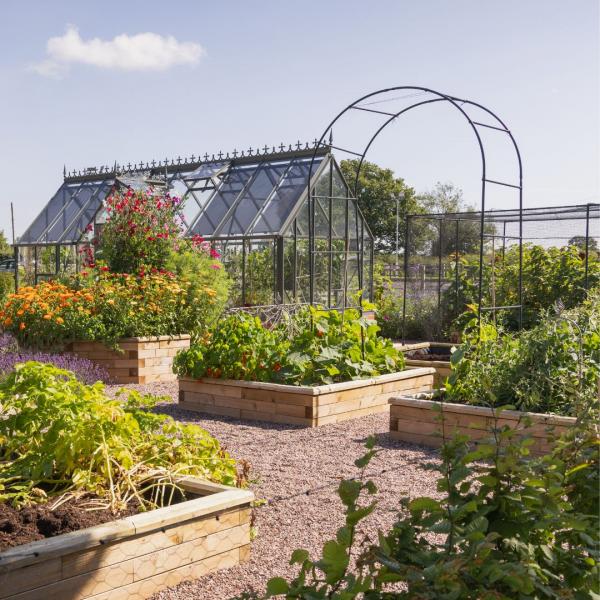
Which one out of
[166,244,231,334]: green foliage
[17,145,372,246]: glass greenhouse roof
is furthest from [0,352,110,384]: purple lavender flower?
[17,145,372,246]: glass greenhouse roof

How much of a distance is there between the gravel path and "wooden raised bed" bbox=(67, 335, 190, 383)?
5.27ft

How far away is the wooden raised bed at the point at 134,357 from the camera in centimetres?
881

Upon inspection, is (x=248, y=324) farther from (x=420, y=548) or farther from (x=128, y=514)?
(x=420, y=548)

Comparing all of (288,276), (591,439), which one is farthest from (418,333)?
(591,439)

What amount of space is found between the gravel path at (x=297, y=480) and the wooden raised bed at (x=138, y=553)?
88mm

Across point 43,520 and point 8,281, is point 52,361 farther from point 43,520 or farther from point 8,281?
point 8,281

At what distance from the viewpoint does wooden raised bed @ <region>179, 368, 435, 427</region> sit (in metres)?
6.52

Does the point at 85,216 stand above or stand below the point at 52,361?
above

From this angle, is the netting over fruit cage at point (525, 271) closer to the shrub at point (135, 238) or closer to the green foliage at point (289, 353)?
the shrub at point (135, 238)

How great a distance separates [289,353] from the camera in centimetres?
700

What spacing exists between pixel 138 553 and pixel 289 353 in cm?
398

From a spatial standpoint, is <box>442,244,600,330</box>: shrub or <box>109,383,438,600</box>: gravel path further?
<box>442,244,600,330</box>: shrub

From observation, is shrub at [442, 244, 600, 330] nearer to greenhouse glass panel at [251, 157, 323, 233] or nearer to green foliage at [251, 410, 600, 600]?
greenhouse glass panel at [251, 157, 323, 233]

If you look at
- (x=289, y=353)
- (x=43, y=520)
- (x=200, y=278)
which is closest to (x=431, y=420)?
(x=289, y=353)
